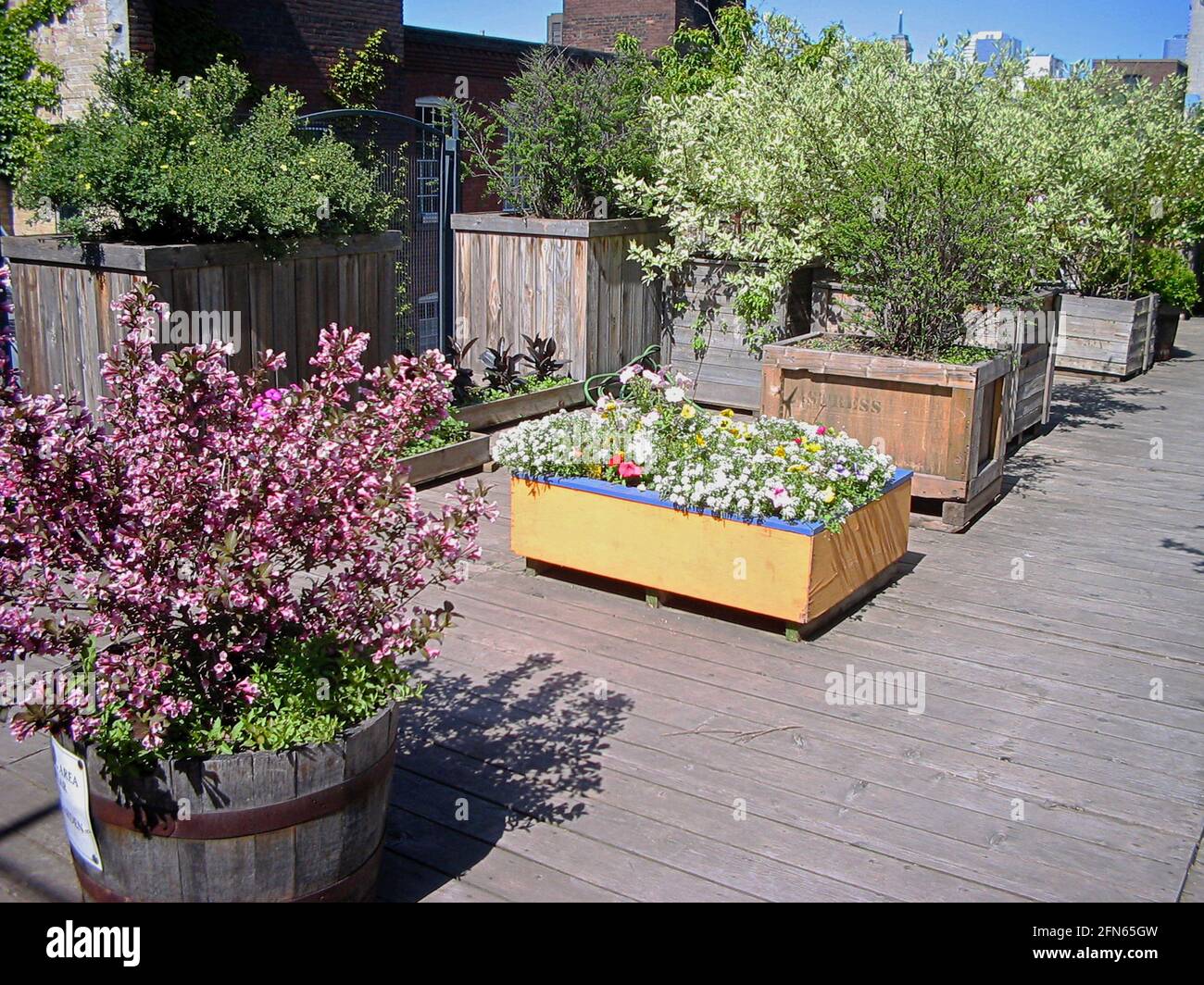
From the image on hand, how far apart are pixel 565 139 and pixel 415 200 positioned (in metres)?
4.59

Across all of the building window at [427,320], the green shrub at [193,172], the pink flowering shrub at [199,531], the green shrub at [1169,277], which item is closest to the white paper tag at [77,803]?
the pink flowering shrub at [199,531]

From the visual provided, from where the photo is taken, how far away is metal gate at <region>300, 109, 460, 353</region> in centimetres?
1070

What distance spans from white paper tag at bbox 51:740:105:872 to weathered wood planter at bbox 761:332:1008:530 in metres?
5.88

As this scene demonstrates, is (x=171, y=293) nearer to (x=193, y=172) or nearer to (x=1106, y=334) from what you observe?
(x=193, y=172)

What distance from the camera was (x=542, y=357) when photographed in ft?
34.9

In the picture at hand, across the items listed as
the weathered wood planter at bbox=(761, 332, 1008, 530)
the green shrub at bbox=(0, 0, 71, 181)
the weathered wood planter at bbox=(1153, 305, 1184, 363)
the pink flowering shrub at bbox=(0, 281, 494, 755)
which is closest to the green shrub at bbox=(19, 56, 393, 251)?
the weathered wood planter at bbox=(761, 332, 1008, 530)

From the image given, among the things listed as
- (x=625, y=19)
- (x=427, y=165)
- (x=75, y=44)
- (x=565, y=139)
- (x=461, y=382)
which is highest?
(x=625, y=19)

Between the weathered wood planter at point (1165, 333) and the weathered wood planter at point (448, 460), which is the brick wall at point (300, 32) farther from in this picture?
the weathered wood planter at point (1165, 333)

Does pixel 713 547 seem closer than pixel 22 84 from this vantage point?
Yes

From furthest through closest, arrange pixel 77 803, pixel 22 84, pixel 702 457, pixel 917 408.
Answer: pixel 22 84 < pixel 917 408 < pixel 702 457 < pixel 77 803

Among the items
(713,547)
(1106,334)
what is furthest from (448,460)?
(1106,334)

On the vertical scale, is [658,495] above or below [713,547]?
above
